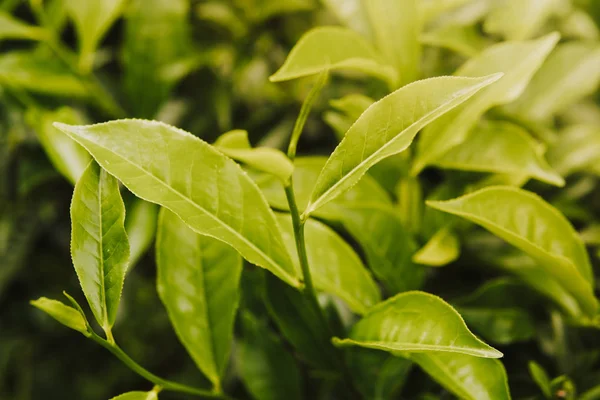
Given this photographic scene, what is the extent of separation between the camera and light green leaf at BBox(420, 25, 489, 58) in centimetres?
63

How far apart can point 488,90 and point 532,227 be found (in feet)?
0.45

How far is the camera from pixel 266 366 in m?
0.59

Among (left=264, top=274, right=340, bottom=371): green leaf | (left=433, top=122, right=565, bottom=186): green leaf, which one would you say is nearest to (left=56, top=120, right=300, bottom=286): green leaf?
(left=264, top=274, right=340, bottom=371): green leaf

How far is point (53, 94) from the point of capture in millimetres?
791

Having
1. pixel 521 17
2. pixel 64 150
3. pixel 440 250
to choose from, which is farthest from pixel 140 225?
pixel 521 17

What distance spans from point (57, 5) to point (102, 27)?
0.41ft

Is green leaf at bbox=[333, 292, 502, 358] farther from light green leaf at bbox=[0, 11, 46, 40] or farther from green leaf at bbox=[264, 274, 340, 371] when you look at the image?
light green leaf at bbox=[0, 11, 46, 40]

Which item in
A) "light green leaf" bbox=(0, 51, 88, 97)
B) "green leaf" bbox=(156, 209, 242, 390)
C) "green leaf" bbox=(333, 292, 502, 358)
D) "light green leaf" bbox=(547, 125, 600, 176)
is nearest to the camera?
"green leaf" bbox=(333, 292, 502, 358)

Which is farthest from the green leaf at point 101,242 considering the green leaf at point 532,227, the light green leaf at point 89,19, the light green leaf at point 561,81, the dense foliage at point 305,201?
the light green leaf at point 561,81

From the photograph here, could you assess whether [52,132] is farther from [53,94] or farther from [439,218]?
[439,218]

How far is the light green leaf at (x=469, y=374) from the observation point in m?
0.42

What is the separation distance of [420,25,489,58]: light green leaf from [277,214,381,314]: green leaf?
265mm

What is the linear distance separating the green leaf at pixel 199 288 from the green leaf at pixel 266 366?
0.08 metres

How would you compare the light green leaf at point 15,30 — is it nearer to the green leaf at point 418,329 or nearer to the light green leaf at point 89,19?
the light green leaf at point 89,19
